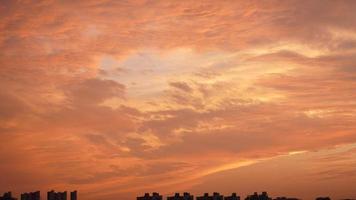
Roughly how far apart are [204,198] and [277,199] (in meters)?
29.1

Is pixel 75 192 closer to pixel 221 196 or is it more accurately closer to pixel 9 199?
pixel 9 199

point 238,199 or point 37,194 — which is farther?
point 238,199

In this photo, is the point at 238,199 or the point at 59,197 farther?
the point at 238,199

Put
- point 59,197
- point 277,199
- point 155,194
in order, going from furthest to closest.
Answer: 1. point 277,199
2. point 155,194
3. point 59,197

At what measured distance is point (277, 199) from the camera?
200 meters

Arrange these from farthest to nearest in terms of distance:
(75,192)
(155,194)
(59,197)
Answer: (155,194) → (59,197) → (75,192)

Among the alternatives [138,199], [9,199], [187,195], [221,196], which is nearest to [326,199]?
[221,196]

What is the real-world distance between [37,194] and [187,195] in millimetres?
50136

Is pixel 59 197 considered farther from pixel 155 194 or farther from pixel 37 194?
pixel 155 194

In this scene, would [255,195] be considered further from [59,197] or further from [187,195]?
[59,197]

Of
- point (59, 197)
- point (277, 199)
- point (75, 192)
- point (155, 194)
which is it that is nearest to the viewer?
point (75, 192)

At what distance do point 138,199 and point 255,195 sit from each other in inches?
1527

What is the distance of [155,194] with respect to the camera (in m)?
180

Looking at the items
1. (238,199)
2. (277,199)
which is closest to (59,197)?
(238,199)
